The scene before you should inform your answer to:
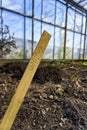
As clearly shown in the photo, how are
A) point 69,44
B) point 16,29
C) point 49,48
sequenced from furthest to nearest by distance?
point 69,44 → point 49,48 → point 16,29

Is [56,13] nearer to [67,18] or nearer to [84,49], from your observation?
[67,18]

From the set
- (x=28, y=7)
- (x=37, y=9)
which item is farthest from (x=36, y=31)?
(x=28, y=7)

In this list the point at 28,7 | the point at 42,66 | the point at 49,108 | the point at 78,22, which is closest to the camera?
the point at 49,108

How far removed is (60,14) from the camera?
11.1m

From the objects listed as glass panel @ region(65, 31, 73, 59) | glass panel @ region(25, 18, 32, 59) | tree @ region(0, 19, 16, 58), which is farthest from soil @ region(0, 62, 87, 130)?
glass panel @ region(65, 31, 73, 59)

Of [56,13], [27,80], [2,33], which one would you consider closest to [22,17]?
[2,33]

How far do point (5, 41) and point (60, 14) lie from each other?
5.51 meters

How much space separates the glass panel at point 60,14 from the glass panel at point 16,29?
325cm

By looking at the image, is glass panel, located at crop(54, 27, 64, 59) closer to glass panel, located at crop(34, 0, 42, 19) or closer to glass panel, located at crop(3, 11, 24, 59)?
glass panel, located at crop(34, 0, 42, 19)

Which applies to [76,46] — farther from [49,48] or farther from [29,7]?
[29,7]

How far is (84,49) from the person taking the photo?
1480 cm

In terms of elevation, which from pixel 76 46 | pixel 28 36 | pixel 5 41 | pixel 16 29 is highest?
pixel 16 29

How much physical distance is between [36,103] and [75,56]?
1071 cm

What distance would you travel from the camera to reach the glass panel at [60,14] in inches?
424
